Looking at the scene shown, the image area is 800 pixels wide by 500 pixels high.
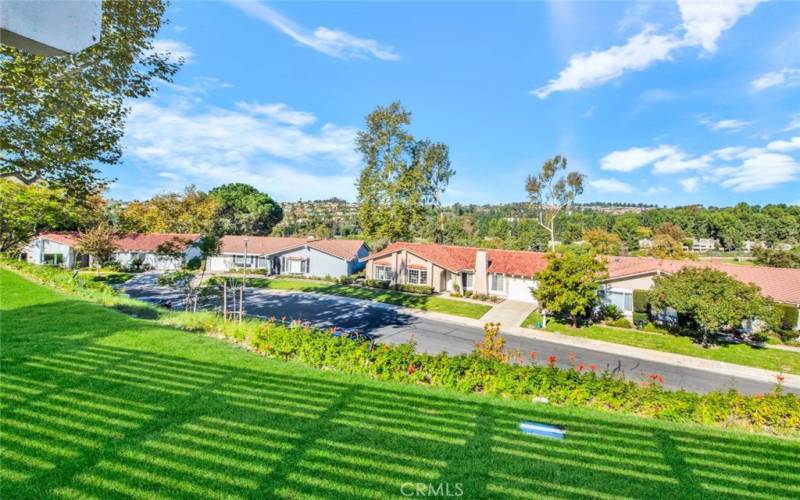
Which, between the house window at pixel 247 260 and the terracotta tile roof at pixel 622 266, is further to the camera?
the house window at pixel 247 260

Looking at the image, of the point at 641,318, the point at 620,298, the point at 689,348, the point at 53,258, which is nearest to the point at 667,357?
the point at 689,348

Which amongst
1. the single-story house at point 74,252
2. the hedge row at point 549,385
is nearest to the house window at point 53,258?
the single-story house at point 74,252

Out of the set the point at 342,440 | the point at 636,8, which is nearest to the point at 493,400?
the point at 342,440

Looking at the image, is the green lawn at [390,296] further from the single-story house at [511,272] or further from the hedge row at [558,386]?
the hedge row at [558,386]

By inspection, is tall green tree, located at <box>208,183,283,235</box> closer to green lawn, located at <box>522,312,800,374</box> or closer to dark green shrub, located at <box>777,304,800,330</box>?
green lawn, located at <box>522,312,800,374</box>

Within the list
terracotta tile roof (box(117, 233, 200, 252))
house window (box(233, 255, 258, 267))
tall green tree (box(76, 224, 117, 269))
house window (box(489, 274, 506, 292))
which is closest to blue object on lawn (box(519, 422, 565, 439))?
house window (box(489, 274, 506, 292))

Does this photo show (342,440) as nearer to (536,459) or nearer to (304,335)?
(536,459)
